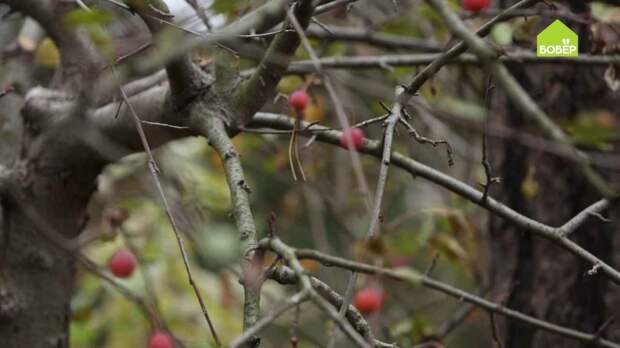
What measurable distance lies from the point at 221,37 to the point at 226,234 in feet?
9.19

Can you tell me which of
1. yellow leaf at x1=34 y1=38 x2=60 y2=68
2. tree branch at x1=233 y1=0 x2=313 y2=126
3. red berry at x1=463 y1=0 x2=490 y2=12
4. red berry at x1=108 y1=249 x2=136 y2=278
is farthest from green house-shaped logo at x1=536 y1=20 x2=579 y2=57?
yellow leaf at x1=34 y1=38 x2=60 y2=68

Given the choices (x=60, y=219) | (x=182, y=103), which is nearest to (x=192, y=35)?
(x=182, y=103)

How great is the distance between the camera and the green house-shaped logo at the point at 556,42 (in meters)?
2.09

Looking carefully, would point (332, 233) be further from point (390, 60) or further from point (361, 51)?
point (390, 60)

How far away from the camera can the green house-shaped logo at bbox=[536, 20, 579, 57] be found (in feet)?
6.87

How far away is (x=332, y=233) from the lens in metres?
4.68

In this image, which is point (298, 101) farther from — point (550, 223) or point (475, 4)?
point (550, 223)

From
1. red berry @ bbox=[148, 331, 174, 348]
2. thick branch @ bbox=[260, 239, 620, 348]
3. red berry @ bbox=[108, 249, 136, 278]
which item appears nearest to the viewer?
thick branch @ bbox=[260, 239, 620, 348]

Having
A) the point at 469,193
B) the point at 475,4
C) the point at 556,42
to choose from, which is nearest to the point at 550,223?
the point at 556,42

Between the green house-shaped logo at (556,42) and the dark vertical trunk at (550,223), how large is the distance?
0.37 ft

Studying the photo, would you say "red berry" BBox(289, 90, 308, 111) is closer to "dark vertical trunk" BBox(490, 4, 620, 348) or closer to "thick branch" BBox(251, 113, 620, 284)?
"thick branch" BBox(251, 113, 620, 284)

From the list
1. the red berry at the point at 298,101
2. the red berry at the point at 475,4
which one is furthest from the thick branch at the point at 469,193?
the red berry at the point at 475,4

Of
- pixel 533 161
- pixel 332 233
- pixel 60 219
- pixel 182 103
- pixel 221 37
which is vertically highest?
pixel 221 37

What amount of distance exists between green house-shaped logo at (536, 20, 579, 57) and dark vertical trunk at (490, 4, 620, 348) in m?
0.11
